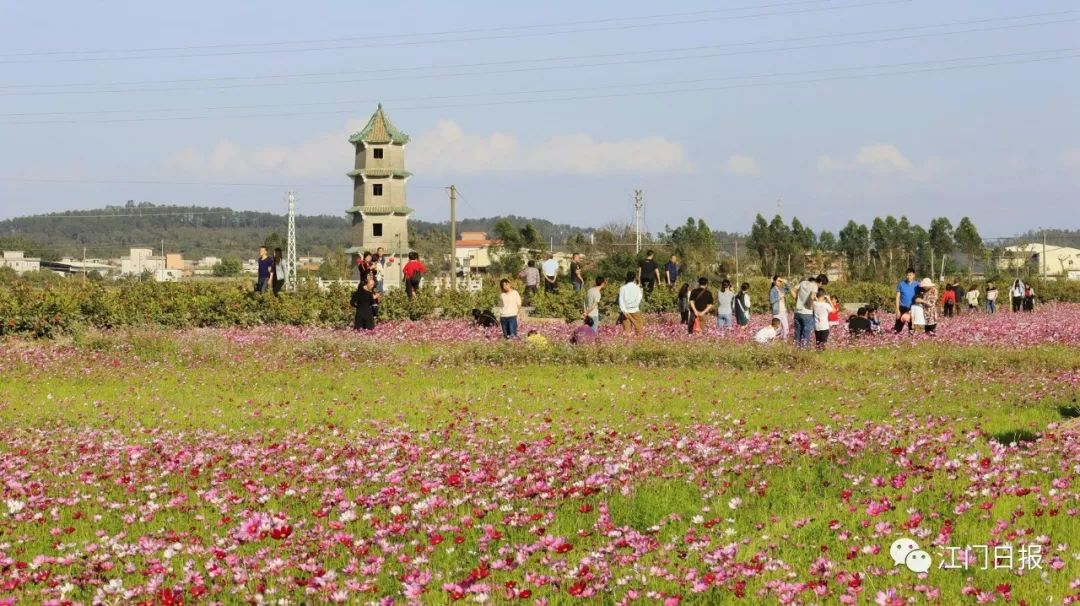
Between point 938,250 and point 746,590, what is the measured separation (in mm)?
113119

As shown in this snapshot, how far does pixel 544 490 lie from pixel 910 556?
2.96 meters

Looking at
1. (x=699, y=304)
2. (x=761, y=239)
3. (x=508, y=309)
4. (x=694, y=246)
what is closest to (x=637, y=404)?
(x=508, y=309)

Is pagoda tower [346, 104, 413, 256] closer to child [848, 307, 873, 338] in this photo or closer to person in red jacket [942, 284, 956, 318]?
person in red jacket [942, 284, 956, 318]

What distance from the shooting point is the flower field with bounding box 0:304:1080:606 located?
6293 mm

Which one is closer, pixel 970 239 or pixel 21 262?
pixel 970 239

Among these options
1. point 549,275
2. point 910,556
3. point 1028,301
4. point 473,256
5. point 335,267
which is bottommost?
point 910,556

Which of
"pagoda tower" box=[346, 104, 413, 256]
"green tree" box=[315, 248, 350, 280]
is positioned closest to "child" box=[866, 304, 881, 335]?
"pagoda tower" box=[346, 104, 413, 256]

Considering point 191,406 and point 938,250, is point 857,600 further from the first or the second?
point 938,250

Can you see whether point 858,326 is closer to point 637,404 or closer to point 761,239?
point 637,404

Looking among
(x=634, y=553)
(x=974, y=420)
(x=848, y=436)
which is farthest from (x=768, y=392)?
(x=634, y=553)

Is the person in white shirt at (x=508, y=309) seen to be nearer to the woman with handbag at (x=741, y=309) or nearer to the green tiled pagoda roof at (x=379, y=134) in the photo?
the woman with handbag at (x=741, y=309)

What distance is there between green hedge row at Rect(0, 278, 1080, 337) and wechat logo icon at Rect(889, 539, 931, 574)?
2235 cm

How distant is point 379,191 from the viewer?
62.8 meters

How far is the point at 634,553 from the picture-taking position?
22.1ft
